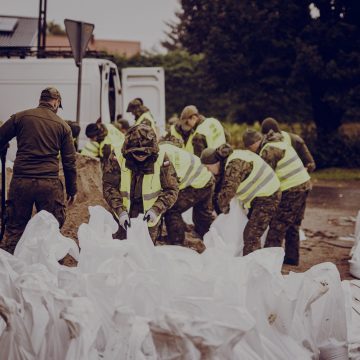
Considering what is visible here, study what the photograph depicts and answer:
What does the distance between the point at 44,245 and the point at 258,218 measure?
2.69m

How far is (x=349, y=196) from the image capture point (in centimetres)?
1266

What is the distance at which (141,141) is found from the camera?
4.83 m

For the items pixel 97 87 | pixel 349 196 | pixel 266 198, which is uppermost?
pixel 97 87

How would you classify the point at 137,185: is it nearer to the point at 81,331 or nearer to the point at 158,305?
the point at 158,305

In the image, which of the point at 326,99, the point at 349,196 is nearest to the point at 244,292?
the point at 349,196

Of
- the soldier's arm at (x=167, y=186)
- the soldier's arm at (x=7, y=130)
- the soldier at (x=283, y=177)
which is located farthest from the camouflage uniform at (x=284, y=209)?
the soldier's arm at (x=7, y=130)

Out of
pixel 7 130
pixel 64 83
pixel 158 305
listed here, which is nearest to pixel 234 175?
pixel 7 130

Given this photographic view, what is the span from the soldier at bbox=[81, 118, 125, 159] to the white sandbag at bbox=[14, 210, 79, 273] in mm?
3604

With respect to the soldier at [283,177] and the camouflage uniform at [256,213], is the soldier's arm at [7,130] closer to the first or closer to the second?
the camouflage uniform at [256,213]

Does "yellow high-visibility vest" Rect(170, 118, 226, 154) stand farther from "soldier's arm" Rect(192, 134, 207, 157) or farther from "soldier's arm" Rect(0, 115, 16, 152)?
"soldier's arm" Rect(0, 115, 16, 152)

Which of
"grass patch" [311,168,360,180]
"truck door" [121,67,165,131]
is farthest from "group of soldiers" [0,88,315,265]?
"grass patch" [311,168,360,180]

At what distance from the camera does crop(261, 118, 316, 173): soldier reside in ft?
24.9

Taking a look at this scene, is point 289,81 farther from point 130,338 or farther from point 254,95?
point 130,338

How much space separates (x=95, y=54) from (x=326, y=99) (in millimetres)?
7841
